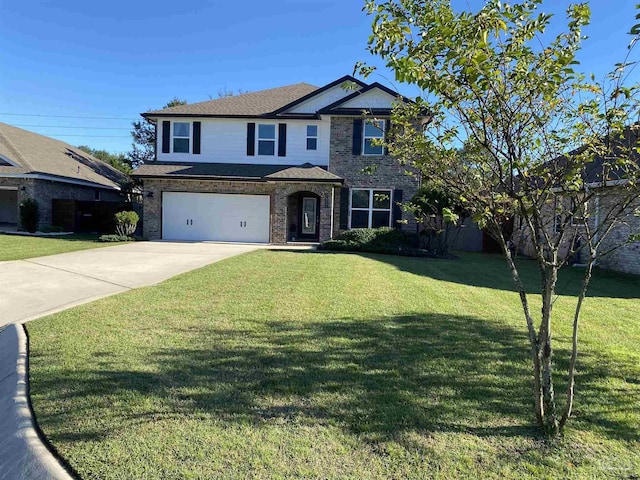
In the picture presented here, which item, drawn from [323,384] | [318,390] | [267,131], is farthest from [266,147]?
[318,390]

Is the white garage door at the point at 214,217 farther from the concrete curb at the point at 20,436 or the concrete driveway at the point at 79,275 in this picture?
the concrete curb at the point at 20,436

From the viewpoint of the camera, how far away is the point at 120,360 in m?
4.36

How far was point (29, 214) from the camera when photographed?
21.0m

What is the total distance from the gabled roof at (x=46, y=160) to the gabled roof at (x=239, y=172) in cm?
706

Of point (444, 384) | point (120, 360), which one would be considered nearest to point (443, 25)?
point (444, 384)

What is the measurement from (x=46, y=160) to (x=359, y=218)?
18735 mm

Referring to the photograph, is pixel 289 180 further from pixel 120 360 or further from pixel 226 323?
pixel 120 360

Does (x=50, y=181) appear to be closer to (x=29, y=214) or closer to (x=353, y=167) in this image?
(x=29, y=214)

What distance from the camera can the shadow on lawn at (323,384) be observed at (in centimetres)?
326

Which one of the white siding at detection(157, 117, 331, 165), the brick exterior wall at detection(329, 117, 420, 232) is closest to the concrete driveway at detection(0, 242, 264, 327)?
the brick exterior wall at detection(329, 117, 420, 232)

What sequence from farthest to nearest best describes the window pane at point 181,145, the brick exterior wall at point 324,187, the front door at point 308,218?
1. the window pane at point 181,145
2. the front door at point 308,218
3. the brick exterior wall at point 324,187

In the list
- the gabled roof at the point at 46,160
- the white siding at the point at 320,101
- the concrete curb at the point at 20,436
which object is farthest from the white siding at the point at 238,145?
the concrete curb at the point at 20,436

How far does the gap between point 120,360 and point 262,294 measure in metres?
3.38

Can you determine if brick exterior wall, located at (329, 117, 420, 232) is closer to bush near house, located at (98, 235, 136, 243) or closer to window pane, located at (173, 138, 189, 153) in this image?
window pane, located at (173, 138, 189, 153)
